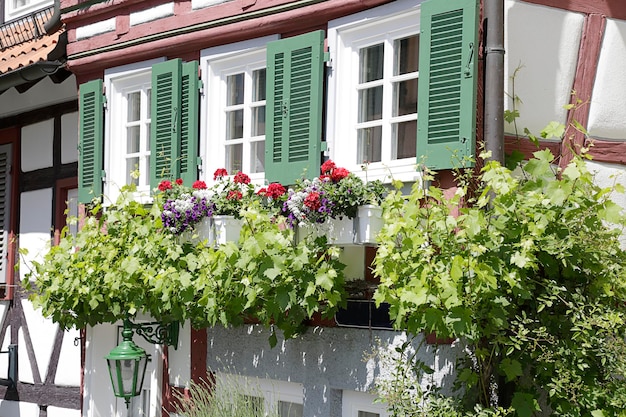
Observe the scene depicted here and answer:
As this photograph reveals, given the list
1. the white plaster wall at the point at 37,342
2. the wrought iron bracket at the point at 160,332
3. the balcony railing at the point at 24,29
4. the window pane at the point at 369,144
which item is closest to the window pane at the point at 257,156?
the window pane at the point at 369,144

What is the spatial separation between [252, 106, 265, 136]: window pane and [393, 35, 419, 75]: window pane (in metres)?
1.40

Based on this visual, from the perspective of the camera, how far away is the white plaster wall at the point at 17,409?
11.9 m

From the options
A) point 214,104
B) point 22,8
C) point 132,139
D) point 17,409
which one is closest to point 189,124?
point 214,104

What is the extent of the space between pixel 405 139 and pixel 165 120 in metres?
2.42

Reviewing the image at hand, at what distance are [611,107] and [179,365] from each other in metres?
3.99

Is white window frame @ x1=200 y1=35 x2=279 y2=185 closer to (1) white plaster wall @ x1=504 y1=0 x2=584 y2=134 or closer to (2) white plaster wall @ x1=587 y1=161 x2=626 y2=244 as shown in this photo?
(1) white plaster wall @ x1=504 y1=0 x2=584 y2=134

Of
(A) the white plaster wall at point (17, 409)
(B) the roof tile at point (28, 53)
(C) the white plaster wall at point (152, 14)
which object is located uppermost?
(C) the white plaster wall at point (152, 14)

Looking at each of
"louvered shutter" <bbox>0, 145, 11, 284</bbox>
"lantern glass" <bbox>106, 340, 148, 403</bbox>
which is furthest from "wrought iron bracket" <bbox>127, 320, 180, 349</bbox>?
"louvered shutter" <bbox>0, 145, 11, 284</bbox>

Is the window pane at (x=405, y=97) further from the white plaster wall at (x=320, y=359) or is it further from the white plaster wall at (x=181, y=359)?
the white plaster wall at (x=181, y=359)

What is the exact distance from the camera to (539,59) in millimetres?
7504

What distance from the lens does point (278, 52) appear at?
27.8 feet

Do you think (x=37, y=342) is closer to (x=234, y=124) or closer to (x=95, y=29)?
(x=95, y=29)

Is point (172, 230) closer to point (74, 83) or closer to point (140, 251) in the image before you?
point (140, 251)

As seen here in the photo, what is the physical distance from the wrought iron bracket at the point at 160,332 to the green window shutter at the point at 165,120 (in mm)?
1123
